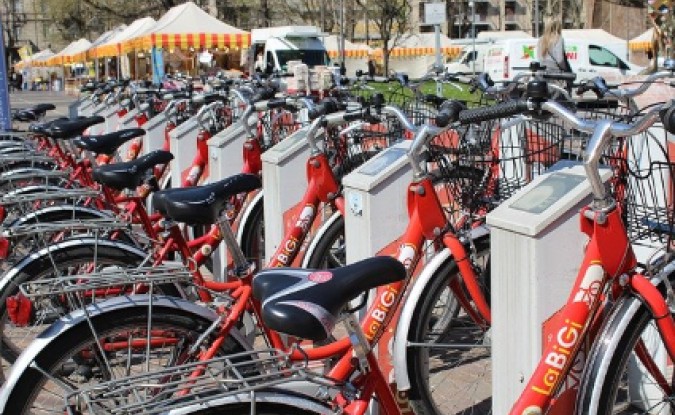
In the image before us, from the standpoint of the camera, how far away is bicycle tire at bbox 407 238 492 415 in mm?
3551

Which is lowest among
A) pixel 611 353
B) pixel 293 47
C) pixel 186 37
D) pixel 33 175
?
pixel 611 353

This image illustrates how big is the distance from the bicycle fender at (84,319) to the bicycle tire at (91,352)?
0.01 meters

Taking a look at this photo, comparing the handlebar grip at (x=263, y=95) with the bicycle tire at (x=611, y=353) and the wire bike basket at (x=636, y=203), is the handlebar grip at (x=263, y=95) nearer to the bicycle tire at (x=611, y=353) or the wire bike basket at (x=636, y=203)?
the wire bike basket at (x=636, y=203)

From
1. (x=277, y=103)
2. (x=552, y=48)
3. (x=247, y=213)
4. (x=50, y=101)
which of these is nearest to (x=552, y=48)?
(x=552, y=48)

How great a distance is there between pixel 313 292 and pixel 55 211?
2.85 meters

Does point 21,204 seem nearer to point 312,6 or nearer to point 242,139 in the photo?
point 242,139

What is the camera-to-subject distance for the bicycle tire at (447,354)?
355 centimetres

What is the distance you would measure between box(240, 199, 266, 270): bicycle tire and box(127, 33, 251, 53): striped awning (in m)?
17.1

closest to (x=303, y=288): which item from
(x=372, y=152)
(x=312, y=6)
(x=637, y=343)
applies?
(x=637, y=343)

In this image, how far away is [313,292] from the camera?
2.19 m

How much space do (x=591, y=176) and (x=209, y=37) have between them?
20.9 m

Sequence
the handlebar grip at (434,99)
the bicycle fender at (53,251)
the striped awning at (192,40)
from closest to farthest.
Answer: the bicycle fender at (53,251), the handlebar grip at (434,99), the striped awning at (192,40)

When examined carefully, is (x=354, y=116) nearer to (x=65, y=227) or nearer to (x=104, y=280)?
(x=65, y=227)

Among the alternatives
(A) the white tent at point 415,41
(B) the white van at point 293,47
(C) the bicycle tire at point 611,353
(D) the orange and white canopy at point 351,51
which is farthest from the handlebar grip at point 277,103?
(A) the white tent at point 415,41
